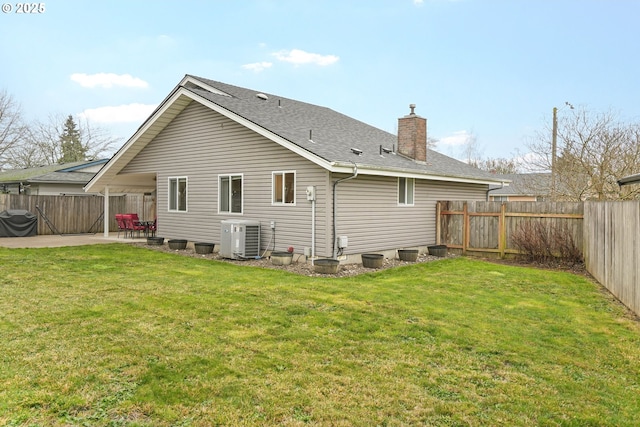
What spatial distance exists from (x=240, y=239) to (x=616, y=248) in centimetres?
838

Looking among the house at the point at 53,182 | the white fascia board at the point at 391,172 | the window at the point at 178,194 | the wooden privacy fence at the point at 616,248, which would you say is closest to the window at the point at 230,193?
the window at the point at 178,194

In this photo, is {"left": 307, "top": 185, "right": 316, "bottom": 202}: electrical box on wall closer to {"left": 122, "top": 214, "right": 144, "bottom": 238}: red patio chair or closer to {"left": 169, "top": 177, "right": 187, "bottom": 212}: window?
{"left": 169, "top": 177, "right": 187, "bottom": 212}: window

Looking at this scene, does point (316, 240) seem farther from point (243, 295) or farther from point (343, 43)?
point (343, 43)

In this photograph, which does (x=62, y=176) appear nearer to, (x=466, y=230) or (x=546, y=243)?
(x=466, y=230)

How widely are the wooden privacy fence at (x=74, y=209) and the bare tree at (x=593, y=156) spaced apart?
18698 millimetres

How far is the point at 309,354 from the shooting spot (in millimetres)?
4883

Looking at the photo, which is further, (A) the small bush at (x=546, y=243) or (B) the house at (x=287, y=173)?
(A) the small bush at (x=546, y=243)

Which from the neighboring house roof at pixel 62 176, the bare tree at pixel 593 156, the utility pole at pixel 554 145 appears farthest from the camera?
the neighboring house roof at pixel 62 176

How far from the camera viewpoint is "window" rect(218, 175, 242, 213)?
13.3 m

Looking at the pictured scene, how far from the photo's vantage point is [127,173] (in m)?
17.3

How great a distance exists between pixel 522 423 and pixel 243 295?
16.6 feet

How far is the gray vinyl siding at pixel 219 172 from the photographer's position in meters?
11.6

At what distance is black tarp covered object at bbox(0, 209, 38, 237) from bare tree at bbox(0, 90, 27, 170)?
65.2ft

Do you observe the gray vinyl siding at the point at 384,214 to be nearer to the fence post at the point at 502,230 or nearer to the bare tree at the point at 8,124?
the fence post at the point at 502,230
